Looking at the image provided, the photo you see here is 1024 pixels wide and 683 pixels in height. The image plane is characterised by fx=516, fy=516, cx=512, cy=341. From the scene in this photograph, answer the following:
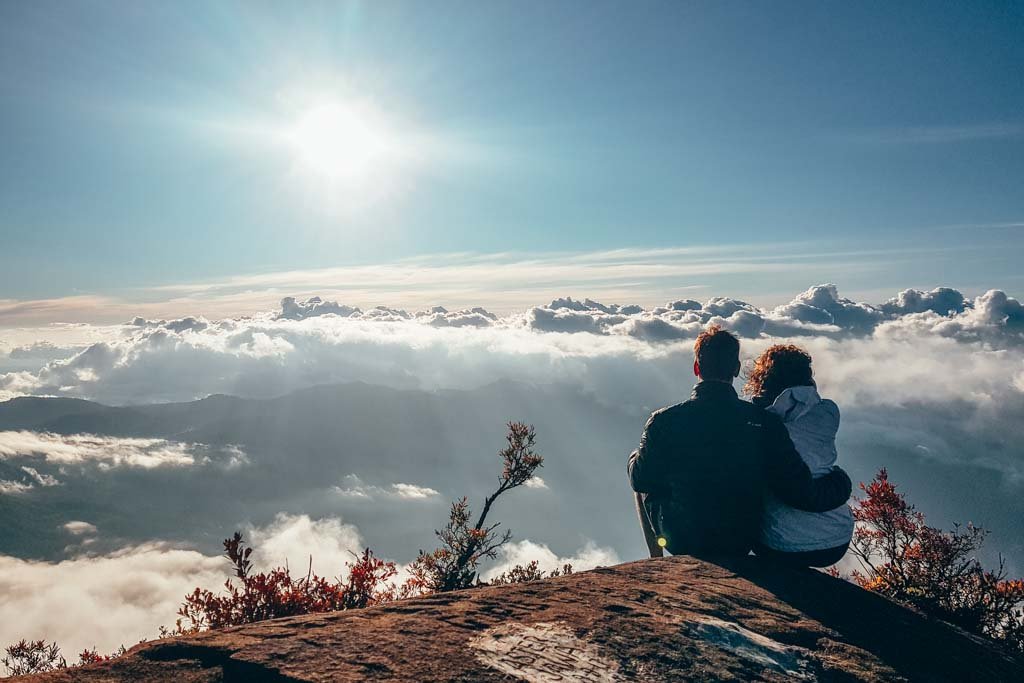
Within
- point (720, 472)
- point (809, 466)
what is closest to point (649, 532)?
point (720, 472)

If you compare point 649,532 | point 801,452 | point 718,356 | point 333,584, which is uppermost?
point 718,356

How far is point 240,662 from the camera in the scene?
324 cm

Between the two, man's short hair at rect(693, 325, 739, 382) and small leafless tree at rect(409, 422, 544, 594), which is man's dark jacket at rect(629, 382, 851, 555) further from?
small leafless tree at rect(409, 422, 544, 594)

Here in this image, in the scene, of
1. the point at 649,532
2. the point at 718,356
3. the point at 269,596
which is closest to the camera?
the point at 718,356

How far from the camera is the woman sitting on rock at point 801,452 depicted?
18.5 ft

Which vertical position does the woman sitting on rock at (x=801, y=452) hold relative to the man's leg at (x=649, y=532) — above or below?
above

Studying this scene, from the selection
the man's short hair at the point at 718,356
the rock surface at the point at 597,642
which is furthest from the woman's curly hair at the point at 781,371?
the rock surface at the point at 597,642

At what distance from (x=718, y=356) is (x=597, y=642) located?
3526 mm

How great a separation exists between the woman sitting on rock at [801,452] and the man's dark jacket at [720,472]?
19 centimetres

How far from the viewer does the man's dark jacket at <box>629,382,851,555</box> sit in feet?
17.7

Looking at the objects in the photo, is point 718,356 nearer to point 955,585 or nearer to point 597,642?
point 597,642

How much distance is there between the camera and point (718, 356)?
5.96 metres

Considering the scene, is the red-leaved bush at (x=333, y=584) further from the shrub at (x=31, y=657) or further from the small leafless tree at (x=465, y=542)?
the shrub at (x=31, y=657)

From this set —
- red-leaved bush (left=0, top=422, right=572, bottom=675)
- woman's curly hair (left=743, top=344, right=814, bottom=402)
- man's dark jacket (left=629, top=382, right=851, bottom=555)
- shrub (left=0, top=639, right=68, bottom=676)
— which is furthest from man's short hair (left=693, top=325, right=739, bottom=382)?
shrub (left=0, top=639, right=68, bottom=676)
